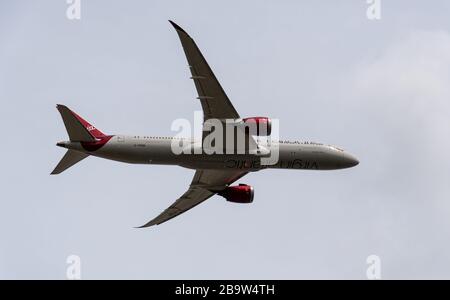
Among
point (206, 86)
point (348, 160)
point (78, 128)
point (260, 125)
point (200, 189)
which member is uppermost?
point (206, 86)

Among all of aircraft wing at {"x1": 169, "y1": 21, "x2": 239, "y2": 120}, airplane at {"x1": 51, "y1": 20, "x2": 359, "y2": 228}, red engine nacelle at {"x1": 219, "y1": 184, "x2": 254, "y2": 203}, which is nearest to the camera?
aircraft wing at {"x1": 169, "y1": 21, "x2": 239, "y2": 120}

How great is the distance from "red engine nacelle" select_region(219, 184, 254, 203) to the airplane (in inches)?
60.3

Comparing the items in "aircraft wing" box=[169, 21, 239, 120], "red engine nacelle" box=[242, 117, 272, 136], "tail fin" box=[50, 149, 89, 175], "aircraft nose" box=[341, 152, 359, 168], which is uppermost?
"aircraft wing" box=[169, 21, 239, 120]

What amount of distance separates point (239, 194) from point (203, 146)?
8.09 m

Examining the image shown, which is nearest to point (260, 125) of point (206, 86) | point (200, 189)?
point (206, 86)

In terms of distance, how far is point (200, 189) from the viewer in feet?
222

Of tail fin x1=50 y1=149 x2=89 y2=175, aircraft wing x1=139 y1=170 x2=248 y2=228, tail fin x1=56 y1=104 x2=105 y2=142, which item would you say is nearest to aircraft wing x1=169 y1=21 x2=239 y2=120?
aircraft wing x1=139 y1=170 x2=248 y2=228

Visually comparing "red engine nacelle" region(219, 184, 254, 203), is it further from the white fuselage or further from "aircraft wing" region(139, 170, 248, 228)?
the white fuselage

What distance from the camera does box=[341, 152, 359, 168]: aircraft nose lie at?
213ft

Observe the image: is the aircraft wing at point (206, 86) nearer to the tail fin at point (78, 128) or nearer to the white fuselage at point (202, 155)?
the white fuselage at point (202, 155)

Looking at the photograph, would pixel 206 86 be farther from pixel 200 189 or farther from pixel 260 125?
pixel 200 189
